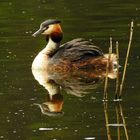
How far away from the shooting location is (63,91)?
16188 millimetres

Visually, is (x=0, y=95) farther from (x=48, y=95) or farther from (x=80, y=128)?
(x=80, y=128)

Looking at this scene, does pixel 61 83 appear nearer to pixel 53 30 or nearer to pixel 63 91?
pixel 63 91

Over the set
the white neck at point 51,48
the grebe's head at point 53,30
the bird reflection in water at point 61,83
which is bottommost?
the bird reflection in water at point 61,83

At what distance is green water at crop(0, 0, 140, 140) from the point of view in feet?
43.1

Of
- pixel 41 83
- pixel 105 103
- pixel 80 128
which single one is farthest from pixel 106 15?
pixel 80 128

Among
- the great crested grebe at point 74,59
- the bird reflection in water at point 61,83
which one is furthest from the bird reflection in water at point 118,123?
the great crested grebe at point 74,59

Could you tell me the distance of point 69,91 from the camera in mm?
16125

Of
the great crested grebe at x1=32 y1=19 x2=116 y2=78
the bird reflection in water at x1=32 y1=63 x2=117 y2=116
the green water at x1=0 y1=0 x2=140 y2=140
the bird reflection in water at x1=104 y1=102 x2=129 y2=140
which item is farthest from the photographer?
the great crested grebe at x1=32 y1=19 x2=116 y2=78

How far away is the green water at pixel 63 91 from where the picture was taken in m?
13.1

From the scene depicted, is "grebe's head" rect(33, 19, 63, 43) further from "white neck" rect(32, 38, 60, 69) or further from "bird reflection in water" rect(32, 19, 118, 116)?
"white neck" rect(32, 38, 60, 69)

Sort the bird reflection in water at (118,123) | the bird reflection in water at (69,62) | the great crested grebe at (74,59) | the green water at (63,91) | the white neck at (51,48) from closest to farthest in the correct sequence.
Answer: the bird reflection in water at (118,123)
the green water at (63,91)
the bird reflection in water at (69,62)
the great crested grebe at (74,59)
the white neck at (51,48)

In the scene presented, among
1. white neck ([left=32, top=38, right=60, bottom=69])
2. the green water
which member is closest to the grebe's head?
white neck ([left=32, top=38, right=60, bottom=69])

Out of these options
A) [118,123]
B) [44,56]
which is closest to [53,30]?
[44,56]

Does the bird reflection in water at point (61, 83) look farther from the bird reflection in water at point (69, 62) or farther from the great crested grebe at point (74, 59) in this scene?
the great crested grebe at point (74, 59)
